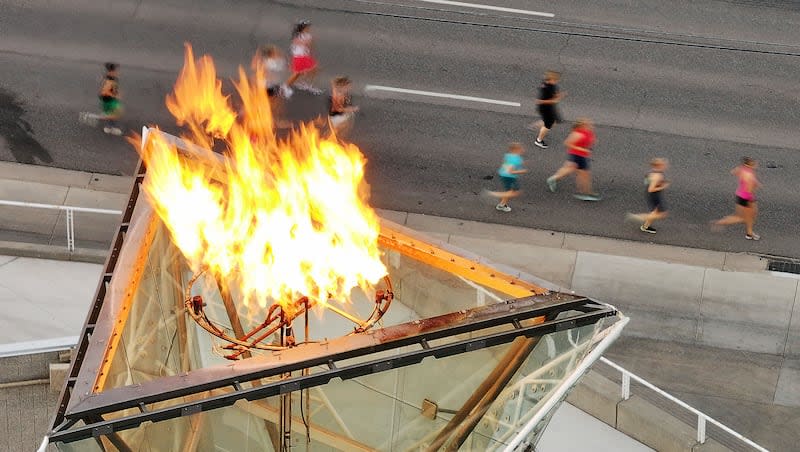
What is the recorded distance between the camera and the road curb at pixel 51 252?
1706 cm

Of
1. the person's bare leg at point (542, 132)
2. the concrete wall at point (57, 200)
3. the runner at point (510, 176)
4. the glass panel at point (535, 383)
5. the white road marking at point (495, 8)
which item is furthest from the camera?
the white road marking at point (495, 8)

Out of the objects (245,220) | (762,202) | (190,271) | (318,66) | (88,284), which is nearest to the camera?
(245,220)

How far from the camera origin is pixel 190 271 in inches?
490

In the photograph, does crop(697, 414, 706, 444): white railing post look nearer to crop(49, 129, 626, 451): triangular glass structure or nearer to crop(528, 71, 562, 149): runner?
crop(49, 129, 626, 451): triangular glass structure

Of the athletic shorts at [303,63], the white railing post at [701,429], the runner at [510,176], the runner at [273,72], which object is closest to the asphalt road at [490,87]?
the runner at [510,176]

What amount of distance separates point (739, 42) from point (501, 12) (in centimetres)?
455

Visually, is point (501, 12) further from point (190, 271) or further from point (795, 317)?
point (190, 271)

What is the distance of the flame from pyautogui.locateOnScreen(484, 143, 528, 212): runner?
7.64m

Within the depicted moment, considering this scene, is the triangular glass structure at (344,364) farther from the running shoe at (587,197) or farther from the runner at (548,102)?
the runner at (548,102)

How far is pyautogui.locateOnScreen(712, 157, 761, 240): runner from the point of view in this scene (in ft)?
61.3

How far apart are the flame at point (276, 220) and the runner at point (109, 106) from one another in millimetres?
8546

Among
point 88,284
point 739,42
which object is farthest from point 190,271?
point 739,42

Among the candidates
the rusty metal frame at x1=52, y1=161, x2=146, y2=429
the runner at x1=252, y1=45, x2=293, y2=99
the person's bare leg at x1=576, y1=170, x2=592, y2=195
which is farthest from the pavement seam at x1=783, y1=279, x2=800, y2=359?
the rusty metal frame at x1=52, y1=161, x2=146, y2=429

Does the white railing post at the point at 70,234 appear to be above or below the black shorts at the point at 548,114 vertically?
below
